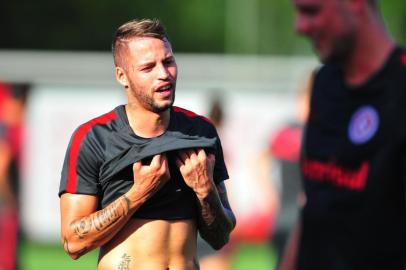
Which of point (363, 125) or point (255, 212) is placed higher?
point (363, 125)

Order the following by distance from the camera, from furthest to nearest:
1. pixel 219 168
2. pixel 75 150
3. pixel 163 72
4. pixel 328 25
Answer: pixel 219 168, pixel 75 150, pixel 163 72, pixel 328 25

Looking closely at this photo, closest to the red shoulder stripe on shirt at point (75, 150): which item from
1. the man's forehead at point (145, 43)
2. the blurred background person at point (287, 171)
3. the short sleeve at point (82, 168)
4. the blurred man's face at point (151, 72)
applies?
the short sleeve at point (82, 168)

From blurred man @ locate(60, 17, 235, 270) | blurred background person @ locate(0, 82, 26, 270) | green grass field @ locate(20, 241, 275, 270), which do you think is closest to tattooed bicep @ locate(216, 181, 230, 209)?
blurred man @ locate(60, 17, 235, 270)

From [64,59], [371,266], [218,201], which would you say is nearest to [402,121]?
[371,266]

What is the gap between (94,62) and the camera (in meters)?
18.4

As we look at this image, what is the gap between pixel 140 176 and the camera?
502 cm

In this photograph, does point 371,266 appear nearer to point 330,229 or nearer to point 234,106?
point 330,229

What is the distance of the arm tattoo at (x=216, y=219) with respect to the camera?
521 cm

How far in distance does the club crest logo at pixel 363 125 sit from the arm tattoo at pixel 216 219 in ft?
4.04

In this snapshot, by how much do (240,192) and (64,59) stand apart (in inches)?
193

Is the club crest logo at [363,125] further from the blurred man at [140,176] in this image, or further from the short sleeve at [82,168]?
the short sleeve at [82,168]

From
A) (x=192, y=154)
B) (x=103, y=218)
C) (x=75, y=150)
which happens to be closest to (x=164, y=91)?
(x=192, y=154)

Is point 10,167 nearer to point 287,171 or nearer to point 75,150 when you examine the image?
point 287,171

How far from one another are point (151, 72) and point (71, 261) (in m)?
9.76
